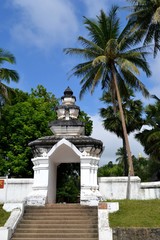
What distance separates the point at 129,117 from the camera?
27.0 m

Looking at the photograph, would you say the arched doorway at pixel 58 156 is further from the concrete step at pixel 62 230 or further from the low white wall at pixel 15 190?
the concrete step at pixel 62 230

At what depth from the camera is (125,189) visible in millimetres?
14445

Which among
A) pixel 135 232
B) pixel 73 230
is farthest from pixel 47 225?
pixel 135 232

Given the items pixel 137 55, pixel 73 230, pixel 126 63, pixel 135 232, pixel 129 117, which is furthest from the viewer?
pixel 129 117

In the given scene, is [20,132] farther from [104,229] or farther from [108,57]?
[104,229]

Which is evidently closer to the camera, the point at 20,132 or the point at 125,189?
the point at 125,189

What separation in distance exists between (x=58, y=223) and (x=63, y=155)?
4371 mm

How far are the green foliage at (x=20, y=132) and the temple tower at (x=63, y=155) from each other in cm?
813

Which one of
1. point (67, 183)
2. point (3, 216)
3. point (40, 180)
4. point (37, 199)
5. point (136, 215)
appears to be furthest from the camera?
point (67, 183)

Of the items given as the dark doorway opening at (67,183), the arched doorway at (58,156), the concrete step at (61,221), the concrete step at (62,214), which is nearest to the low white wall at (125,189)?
the arched doorway at (58,156)

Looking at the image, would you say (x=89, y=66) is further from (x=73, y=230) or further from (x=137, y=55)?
(x=73, y=230)

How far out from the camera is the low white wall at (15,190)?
14609mm

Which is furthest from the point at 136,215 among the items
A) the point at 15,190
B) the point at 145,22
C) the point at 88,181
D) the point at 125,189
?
the point at 145,22

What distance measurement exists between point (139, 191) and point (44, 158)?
4.75 m
